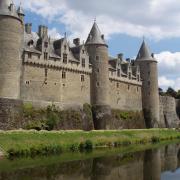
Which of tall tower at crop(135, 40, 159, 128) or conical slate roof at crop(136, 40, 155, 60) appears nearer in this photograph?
tall tower at crop(135, 40, 159, 128)

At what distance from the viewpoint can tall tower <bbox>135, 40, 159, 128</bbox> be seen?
2354 inches

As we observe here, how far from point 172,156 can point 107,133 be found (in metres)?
10.1

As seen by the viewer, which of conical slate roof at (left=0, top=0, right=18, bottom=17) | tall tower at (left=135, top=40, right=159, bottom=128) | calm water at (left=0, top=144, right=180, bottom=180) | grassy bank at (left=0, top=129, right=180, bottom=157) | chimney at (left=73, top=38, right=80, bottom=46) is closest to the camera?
calm water at (left=0, top=144, right=180, bottom=180)


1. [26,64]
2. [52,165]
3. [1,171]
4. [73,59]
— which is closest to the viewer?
[1,171]

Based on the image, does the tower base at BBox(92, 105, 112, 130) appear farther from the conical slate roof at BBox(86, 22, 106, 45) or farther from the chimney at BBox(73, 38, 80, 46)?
the chimney at BBox(73, 38, 80, 46)

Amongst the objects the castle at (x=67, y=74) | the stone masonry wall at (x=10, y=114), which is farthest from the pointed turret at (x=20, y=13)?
the stone masonry wall at (x=10, y=114)

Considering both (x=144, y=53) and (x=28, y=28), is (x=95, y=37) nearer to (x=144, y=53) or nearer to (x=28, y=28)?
(x=28, y=28)

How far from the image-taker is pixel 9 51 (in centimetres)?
3519

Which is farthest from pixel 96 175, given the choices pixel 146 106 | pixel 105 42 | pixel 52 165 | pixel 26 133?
pixel 146 106

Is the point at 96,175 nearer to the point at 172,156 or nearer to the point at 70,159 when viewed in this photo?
the point at 70,159

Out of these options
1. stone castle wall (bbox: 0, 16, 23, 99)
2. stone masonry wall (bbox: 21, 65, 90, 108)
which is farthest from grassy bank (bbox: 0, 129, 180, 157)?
stone masonry wall (bbox: 21, 65, 90, 108)

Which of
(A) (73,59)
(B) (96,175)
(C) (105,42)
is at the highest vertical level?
(C) (105,42)

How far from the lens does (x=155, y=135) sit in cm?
4572

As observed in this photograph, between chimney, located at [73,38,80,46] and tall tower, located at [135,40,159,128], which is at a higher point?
chimney, located at [73,38,80,46]
